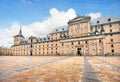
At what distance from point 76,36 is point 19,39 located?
58152mm

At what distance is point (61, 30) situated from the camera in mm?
68000

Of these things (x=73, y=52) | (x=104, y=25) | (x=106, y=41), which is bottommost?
(x=73, y=52)

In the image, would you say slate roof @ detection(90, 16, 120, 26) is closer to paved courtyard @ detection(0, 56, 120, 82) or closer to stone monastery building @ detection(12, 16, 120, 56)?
stone monastery building @ detection(12, 16, 120, 56)

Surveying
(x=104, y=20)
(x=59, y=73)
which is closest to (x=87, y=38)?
(x=104, y=20)

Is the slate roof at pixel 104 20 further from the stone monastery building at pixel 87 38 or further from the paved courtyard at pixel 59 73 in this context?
the paved courtyard at pixel 59 73

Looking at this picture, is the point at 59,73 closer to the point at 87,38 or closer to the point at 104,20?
the point at 87,38

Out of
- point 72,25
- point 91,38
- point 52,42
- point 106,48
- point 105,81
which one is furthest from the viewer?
point 52,42

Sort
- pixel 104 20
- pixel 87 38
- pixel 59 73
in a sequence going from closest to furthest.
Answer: pixel 59 73 → pixel 87 38 → pixel 104 20

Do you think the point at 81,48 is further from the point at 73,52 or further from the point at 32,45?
the point at 32,45

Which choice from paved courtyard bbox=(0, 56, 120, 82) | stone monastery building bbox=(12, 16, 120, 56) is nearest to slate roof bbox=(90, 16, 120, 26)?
stone monastery building bbox=(12, 16, 120, 56)

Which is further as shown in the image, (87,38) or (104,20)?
(104,20)

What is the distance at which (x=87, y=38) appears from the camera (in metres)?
50.6

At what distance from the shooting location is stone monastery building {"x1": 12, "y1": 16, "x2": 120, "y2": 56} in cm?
4622

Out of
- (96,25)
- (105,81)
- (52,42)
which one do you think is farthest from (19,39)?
(105,81)
